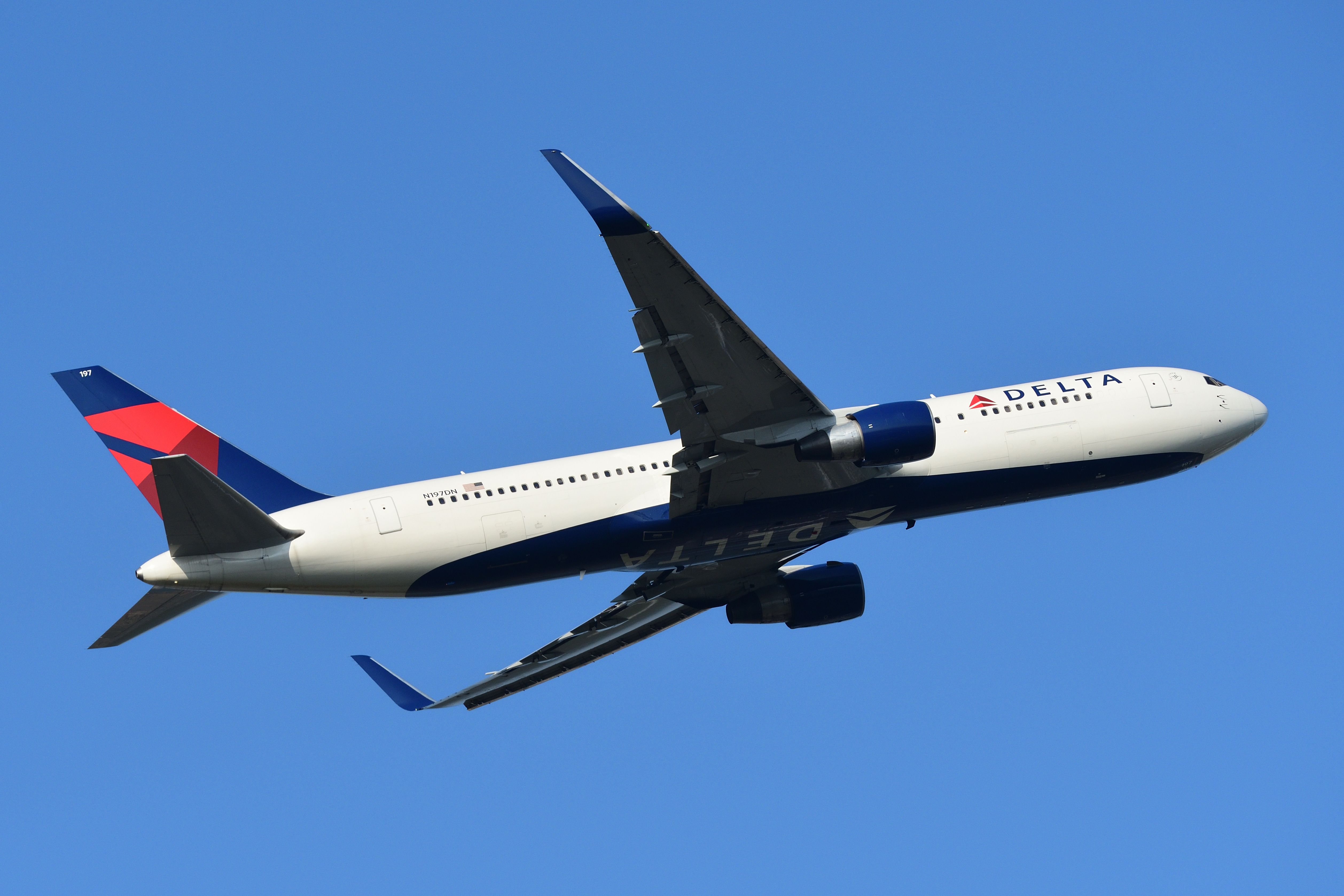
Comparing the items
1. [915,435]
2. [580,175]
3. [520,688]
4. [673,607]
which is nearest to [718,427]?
[915,435]

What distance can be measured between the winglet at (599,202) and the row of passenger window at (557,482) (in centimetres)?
855

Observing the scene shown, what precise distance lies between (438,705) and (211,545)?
1155 centimetres

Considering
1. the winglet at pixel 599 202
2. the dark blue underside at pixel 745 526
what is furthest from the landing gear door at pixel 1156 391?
the winglet at pixel 599 202

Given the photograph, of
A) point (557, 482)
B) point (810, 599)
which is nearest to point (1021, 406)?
point (810, 599)

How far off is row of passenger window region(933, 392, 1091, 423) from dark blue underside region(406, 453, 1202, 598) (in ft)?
4.99

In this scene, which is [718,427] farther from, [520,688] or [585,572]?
[520,688]

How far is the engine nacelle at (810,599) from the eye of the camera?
39.8 metres

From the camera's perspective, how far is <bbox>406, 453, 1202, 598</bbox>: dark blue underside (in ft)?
110

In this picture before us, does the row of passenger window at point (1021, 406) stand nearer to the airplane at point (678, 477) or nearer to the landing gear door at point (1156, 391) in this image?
the airplane at point (678, 477)

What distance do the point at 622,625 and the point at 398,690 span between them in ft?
22.7

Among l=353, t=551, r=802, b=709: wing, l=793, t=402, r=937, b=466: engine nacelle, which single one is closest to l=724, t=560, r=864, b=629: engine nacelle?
l=353, t=551, r=802, b=709: wing

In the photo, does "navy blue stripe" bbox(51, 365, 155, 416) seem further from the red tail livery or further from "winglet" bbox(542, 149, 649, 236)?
"winglet" bbox(542, 149, 649, 236)

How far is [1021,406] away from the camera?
118 feet

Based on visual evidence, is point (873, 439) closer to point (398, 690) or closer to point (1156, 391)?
point (1156, 391)
